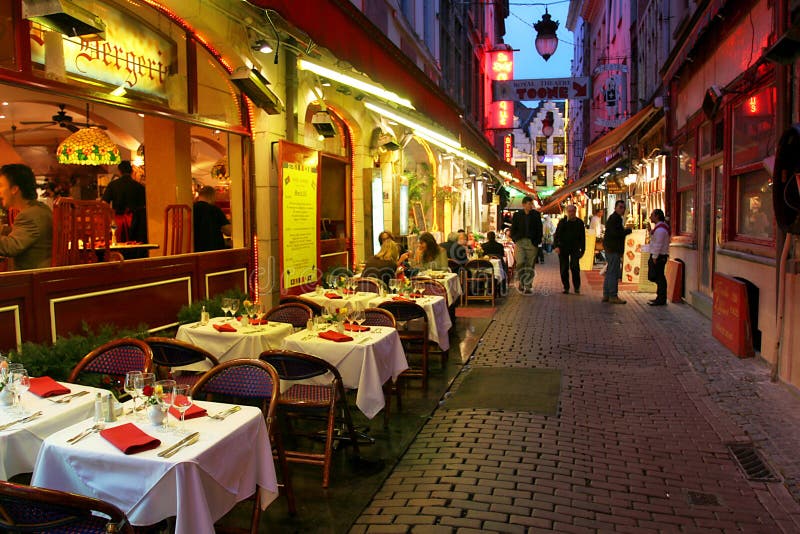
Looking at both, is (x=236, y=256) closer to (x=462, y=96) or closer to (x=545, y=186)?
(x=462, y=96)

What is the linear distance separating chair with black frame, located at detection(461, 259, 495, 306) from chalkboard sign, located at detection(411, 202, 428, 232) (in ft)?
15.0

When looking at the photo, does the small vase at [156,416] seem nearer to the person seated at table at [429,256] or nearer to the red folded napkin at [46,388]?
the red folded napkin at [46,388]

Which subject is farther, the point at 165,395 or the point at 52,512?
the point at 165,395

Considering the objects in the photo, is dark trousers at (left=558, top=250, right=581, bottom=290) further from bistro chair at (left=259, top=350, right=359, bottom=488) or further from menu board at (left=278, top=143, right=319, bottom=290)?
bistro chair at (left=259, top=350, right=359, bottom=488)

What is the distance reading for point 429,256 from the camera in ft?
35.5

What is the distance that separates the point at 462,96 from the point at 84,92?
23.3 m

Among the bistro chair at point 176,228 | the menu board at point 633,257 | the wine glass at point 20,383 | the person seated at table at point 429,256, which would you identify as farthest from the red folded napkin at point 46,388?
the menu board at point 633,257

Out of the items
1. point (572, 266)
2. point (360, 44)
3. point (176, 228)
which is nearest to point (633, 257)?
point (572, 266)

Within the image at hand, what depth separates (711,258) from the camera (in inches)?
424

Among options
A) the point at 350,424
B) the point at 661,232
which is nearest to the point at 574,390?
the point at 350,424

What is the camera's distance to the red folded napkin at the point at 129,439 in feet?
9.62

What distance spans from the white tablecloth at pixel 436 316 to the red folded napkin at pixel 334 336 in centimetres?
190

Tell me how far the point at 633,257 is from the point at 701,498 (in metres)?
12.2

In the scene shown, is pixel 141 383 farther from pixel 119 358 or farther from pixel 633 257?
pixel 633 257
